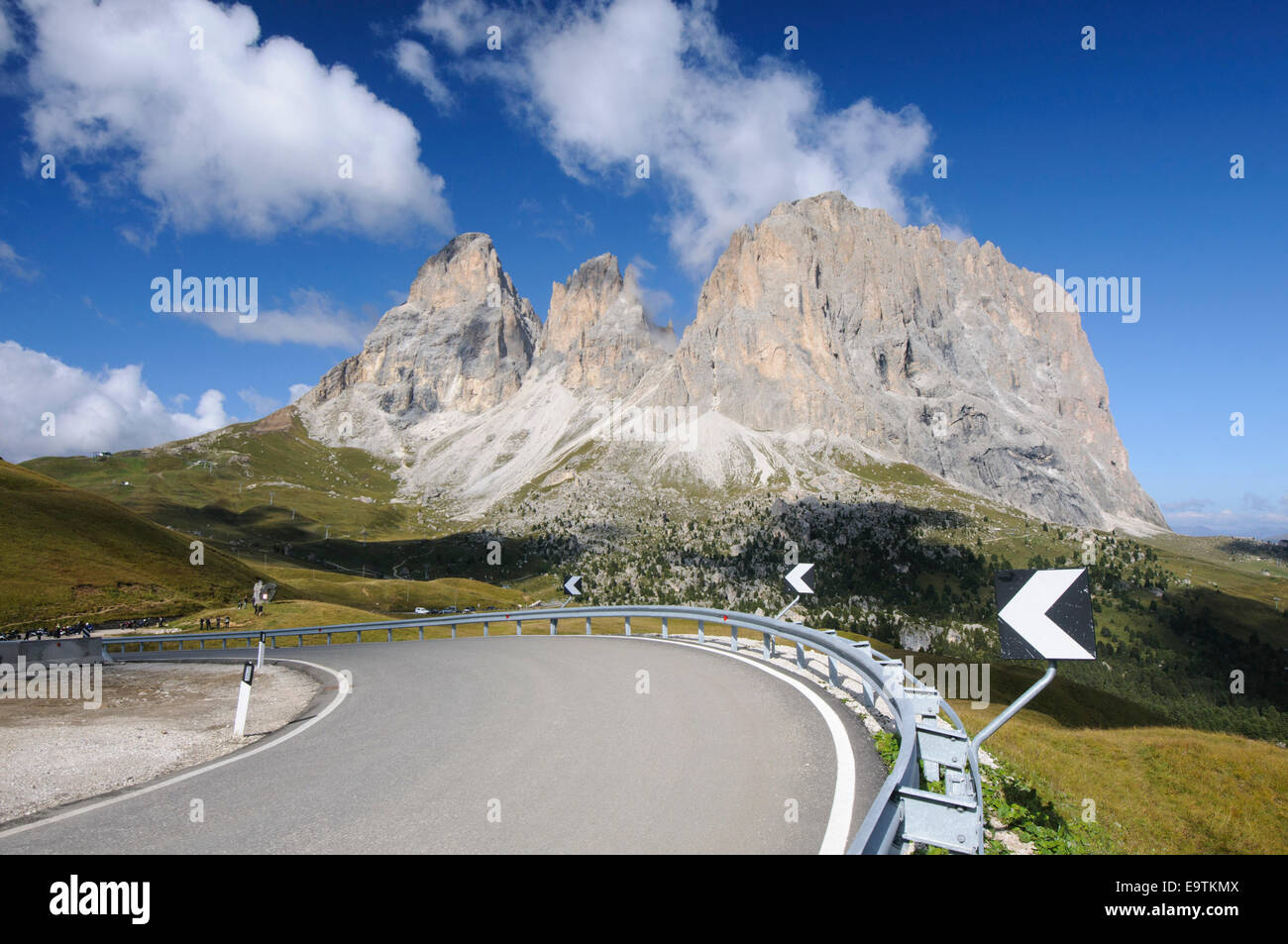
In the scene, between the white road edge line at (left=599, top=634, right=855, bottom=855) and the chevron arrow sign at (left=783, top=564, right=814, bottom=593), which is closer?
the white road edge line at (left=599, top=634, right=855, bottom=855)

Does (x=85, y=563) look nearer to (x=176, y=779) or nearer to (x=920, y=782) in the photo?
(x=176, y=779)

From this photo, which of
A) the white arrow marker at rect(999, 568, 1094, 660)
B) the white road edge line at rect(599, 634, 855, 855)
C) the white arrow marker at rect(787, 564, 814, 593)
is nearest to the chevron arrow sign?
the white arrow marker at rect(787, 564, 814, 593)

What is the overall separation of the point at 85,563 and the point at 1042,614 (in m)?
80.4

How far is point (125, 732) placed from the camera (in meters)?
11.6

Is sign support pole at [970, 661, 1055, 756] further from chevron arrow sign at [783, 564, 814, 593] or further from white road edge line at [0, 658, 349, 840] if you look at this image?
chevron arrow sign at [783, 564, 814, 593]

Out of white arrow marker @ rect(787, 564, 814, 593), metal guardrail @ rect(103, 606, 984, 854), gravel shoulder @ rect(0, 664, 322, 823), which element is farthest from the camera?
white arrow marker @ rect(787, 564, 814, 593)

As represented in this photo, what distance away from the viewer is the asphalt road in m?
5.74

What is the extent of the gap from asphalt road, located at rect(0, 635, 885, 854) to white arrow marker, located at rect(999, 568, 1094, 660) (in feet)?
6.87

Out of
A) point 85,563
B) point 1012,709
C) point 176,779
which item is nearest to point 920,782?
point 1012,709

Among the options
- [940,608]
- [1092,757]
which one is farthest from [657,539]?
[1092,757]

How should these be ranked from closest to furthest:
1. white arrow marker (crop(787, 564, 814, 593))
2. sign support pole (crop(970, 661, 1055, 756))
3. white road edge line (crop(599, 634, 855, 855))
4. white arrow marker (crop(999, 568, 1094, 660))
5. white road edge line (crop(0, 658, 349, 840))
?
white road edge line (crop(599, 634, 855, 855)) → sign support pole (crop(970, 661, 1055, 756)) → white arrow marker (crop(999, 568, 1094, 660)) → white road edge line (crop(0, 658, 349, 840)) → white arrow marker (crop(787, 564, 814, 593))

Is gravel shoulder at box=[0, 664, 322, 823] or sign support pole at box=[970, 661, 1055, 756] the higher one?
sign support pole at box=[970, 661, 1055, 756]
